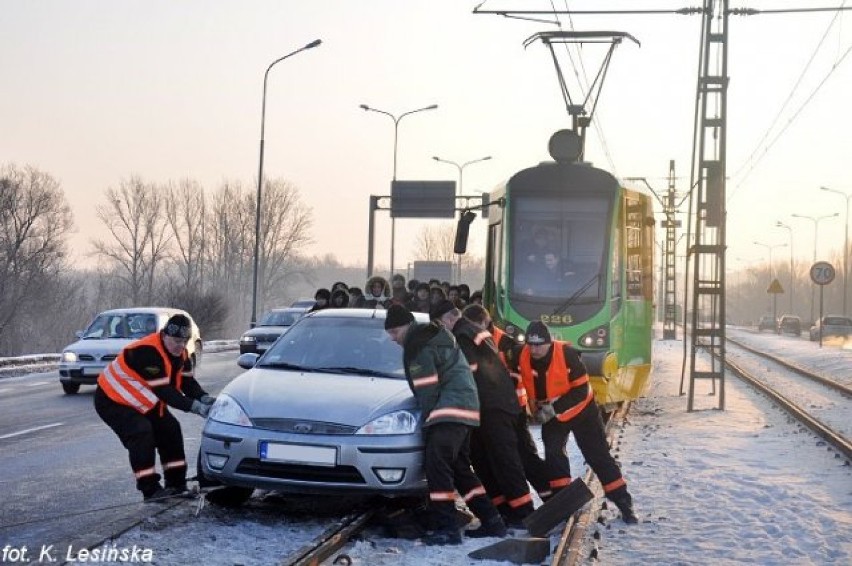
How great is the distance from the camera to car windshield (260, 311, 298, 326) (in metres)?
30.4

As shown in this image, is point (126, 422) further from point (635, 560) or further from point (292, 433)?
point (635, 560)

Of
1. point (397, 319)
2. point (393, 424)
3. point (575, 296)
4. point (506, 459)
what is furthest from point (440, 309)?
point (575, 296)

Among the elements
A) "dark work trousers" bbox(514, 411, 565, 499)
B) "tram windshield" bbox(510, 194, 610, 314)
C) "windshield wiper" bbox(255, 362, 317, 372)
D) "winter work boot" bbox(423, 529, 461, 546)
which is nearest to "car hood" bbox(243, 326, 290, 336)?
"tram windshield" bbox(510, 194, 610, 314)

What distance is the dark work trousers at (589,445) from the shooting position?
8789 millimetres

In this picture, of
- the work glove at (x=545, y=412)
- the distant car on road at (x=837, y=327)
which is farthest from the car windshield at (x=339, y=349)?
the distant car on road at (x=837, y=327)

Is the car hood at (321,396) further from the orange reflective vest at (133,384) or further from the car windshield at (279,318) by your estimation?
the car windshield at (279,318)

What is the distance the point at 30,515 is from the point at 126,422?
0.93 m

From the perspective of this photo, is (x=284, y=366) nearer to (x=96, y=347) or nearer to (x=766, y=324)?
(x=96, y=347)

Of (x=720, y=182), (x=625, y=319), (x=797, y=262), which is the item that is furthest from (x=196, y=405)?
(x=797, y=262)

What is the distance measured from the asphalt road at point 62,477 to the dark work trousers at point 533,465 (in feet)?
9.40

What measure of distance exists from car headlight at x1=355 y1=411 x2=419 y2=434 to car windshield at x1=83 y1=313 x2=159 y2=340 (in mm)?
14224

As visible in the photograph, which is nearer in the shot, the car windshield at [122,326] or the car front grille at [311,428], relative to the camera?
the car front grille at [311,428]

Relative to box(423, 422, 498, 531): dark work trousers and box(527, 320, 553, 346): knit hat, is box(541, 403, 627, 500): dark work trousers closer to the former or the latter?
box(527, 320, 553, 346): knit hat

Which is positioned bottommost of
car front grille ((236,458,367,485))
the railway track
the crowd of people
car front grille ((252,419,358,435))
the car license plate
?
the railway track
